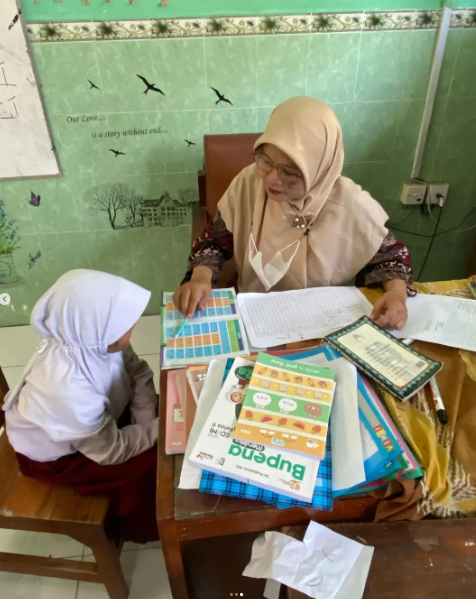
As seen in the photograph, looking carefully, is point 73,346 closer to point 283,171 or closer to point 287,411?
point 287,411

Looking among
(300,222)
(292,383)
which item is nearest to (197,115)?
(300,222)

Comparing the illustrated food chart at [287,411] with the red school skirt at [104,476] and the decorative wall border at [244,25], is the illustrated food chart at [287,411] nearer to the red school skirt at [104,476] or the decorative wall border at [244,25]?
the red school skirt at [104,476]

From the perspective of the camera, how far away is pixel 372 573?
24.7 inches

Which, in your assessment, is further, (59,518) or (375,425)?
(59,518)

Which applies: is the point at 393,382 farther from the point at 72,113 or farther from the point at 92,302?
the point at 72,113

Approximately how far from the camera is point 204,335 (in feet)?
3.15

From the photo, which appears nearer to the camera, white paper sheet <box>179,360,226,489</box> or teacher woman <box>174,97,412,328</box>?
white paper sheet <box>179,360,226,489</box>

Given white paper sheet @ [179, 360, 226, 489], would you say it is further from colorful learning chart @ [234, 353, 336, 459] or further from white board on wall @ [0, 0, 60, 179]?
white board on wall @ [0, 0, 60, 179]

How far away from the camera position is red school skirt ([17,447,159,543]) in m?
1.01

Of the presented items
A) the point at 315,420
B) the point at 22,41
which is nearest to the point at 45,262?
the point at 22,41

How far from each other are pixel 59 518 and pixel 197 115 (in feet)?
5.06

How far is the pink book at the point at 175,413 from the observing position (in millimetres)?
711

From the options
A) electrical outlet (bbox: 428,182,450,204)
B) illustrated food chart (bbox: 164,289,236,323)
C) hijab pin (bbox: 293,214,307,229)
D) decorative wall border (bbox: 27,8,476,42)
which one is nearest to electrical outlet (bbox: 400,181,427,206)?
electrical outlet (bbox: 428,182,450,204)

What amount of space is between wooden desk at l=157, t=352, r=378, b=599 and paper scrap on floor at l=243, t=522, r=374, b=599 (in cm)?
3
